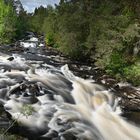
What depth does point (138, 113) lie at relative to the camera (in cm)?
1706

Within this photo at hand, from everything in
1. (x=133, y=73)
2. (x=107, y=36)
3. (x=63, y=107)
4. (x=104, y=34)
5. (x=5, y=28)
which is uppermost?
(x=5, y=28)

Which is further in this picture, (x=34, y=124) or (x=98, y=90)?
(x=98, y=90)

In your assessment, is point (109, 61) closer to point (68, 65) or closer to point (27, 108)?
point (68, 65)

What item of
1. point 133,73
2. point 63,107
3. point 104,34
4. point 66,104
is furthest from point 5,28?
point 63,107

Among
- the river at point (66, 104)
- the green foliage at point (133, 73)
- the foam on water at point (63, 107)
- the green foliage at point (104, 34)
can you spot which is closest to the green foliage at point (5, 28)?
the green foliage at point (104, 34)

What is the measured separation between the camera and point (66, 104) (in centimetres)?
1762

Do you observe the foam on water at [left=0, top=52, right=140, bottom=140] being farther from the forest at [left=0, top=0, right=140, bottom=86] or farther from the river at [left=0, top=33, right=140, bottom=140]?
the forest at [left=0, top=0, right=140, bottom=86]

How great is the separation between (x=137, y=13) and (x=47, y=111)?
19.3 m

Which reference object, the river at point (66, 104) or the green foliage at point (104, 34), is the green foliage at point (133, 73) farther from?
the river at point (66, 104)

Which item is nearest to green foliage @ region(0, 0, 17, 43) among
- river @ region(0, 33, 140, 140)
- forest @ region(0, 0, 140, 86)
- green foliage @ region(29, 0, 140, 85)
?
forest @ region(0, 0, 140, 86)

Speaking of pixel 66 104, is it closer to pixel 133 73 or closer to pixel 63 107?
pixel 63 107

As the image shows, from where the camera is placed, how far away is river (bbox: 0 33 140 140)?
14031 mm

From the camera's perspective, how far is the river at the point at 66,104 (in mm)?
14031

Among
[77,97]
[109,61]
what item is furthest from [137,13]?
[77,97]
